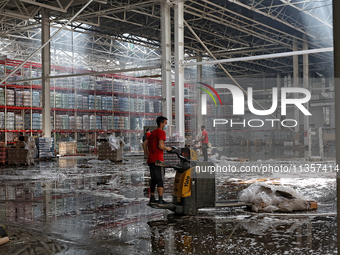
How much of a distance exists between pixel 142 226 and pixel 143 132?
1543 centimetres

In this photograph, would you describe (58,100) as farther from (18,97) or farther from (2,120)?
(2,120)

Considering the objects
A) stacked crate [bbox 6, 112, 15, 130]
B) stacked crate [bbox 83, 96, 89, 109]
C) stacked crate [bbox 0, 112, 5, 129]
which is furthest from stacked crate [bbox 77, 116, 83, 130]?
stacked crate [bbox 0, 112, 5, 129]

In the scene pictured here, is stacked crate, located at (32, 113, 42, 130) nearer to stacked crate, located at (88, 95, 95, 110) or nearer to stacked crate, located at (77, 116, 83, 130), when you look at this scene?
stacked crate, located at (77, 116, 83, 130)

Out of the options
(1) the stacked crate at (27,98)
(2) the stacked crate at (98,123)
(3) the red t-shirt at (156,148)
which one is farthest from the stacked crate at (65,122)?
(3) the red t-shirt at (156,148)

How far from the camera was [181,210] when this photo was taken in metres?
5.24

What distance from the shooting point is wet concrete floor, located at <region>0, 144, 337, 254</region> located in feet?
12.4

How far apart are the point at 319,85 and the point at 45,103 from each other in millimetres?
27180

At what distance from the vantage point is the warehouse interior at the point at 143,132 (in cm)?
427

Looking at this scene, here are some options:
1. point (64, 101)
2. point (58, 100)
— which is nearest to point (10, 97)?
point (58, 100)

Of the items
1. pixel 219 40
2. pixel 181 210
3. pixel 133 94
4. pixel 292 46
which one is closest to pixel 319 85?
pixel 292 46

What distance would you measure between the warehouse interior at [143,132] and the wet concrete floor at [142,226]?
0.02 m

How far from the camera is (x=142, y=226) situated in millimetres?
4695

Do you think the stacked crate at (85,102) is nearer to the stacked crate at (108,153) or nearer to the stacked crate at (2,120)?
the stacked crate at (2,120)

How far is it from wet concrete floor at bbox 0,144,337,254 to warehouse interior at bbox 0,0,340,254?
2cm
